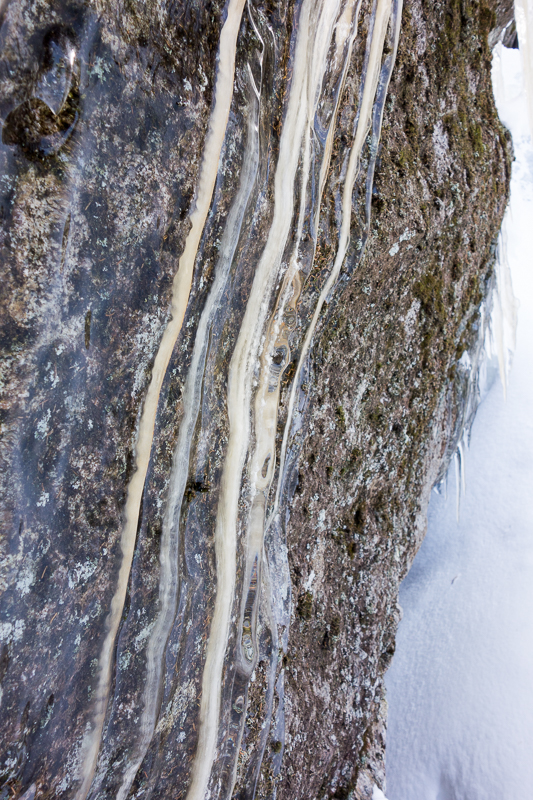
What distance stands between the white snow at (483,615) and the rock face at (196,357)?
1.37ft

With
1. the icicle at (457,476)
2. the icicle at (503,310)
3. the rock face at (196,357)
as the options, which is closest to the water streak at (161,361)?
the rock face at (196,357)

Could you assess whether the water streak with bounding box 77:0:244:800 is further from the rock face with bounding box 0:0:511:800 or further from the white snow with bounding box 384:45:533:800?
the white snow with bounding box 384:45:533:800

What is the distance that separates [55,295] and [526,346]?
1641 mm

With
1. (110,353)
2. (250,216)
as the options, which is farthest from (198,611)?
(250,216)

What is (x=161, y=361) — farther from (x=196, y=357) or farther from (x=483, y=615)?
(x=483, y=615)

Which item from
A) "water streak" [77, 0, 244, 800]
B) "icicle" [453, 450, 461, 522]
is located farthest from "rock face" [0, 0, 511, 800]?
"icicle" [453, 450, 461, 522]

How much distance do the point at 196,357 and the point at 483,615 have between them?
126 centimetres

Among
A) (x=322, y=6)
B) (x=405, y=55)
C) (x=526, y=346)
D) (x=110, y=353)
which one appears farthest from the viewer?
(x=526, y=346)

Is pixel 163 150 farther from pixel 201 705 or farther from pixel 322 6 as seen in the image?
pixel 201 705

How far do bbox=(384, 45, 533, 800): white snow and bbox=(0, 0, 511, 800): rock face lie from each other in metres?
0.42

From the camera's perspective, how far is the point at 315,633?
96cm

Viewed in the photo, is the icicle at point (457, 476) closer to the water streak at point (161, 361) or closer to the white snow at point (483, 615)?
the white snow at point (483, 615)

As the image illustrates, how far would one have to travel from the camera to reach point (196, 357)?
0.62 meters

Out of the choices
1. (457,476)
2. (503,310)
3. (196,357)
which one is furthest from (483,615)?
(196,357)
